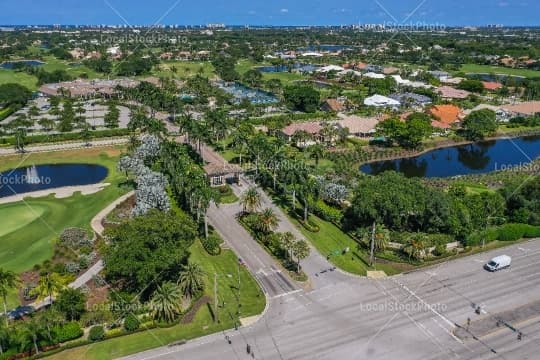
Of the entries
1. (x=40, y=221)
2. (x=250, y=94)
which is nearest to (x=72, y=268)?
(x=40, y=221)

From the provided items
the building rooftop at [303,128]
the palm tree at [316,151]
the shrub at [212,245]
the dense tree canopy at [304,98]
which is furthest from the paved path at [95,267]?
the dense tree canopy at [304,98]

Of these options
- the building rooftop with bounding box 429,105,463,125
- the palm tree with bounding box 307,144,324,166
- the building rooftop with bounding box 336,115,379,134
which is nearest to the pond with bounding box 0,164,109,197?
the palm tree with bounding box 307,144,324,166

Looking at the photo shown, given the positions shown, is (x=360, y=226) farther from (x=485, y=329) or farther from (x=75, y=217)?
(x=75, y=217)

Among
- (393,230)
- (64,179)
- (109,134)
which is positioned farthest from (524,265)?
(109,134)

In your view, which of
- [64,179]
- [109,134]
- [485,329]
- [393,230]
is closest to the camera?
[485,329]

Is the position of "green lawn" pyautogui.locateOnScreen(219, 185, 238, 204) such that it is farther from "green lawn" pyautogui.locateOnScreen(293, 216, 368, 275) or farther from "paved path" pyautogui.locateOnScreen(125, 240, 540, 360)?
"paved path" pyautogui.locateOnScreen(125, 240, 540, 360)

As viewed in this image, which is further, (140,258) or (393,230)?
(393,230)

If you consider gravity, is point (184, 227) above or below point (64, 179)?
above

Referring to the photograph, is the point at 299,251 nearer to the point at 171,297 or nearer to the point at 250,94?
the point at 171,297
